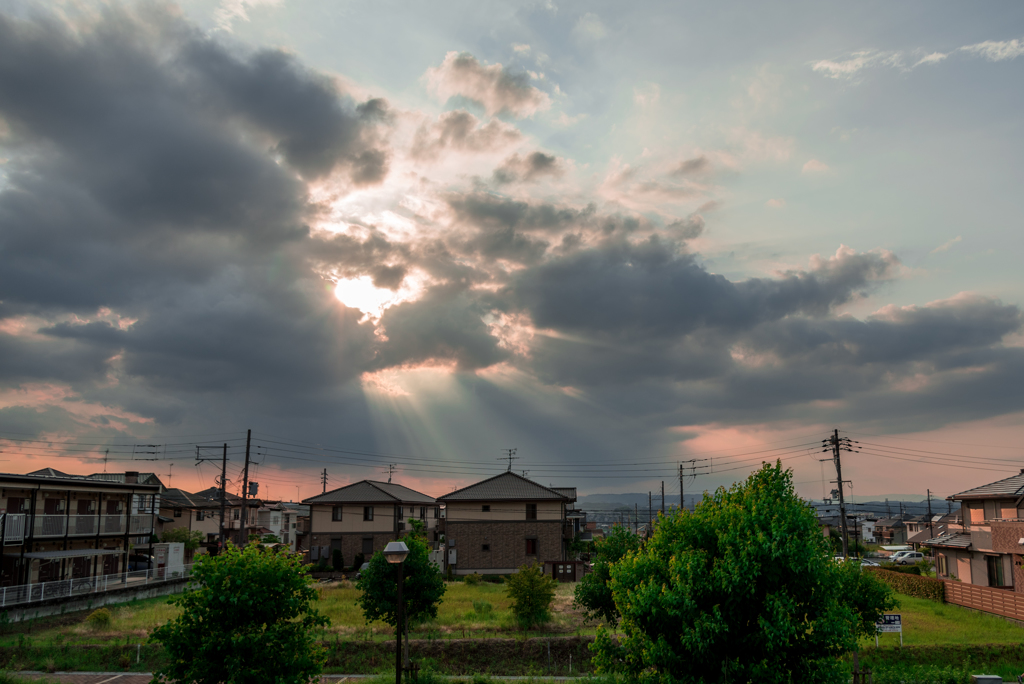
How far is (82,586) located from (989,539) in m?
56.5

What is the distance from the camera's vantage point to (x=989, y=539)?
131 ft

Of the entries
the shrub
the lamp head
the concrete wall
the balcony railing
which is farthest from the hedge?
the balcony railing

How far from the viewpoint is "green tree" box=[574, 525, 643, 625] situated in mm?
27328

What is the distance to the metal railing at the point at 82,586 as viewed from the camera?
32.1m

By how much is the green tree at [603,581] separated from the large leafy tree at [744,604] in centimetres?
1283

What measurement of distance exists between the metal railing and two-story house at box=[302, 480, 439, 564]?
13.6m

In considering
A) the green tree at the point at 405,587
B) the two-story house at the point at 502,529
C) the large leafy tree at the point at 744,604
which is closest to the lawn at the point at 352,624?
the green tree at the point at 405,587

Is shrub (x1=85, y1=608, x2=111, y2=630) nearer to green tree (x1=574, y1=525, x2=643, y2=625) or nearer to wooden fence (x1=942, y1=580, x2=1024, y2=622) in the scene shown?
green tree (x1=574, y1=525, x2=643, y2=625)

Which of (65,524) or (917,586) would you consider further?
(917,586)

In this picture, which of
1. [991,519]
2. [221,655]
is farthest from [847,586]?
[991,519]

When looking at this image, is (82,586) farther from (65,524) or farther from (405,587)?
(405,587)

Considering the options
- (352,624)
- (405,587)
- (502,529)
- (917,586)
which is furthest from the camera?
(502,529)

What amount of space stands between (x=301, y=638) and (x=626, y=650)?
7.63 m

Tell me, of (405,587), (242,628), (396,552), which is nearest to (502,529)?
(405,587)
